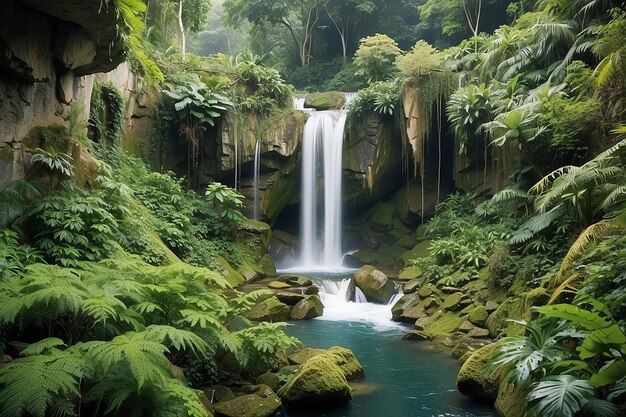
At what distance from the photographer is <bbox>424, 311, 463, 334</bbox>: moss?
34.1 feet

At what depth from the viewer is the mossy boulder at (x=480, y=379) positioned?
6.67 m

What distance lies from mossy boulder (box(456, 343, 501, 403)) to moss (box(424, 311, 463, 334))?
3.25 m

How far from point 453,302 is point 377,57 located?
562 inches

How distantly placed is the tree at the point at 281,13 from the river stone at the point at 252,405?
90.4 ft

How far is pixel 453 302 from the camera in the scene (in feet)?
36.7

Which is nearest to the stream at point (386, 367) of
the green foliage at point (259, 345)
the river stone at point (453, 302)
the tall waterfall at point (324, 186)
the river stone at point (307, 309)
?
the river stone at point (307, 309)

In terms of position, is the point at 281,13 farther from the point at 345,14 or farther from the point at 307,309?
the point at 307,309

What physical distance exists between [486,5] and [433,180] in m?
12.6

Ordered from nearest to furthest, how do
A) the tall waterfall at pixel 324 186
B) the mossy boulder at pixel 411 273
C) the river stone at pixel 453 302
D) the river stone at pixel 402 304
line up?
the river stone at pixel 453 302 → the river stone at pixel 402 304 → the mossy boulder at pixel 411 273 → the tall waterfall at pixel 324 186

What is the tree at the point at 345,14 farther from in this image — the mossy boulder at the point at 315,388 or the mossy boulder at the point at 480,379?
the mossy boulder at the point at 315,388

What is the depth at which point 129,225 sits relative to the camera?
10898 millimetres

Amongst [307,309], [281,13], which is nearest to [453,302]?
[307,309]

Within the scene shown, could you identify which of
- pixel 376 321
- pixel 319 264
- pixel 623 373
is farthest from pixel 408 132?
pixel 623 373

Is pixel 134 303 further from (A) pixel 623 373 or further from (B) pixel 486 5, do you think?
(B) pixel 486 5
